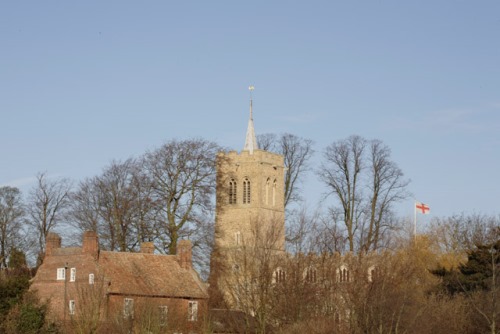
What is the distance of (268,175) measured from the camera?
3460 inches

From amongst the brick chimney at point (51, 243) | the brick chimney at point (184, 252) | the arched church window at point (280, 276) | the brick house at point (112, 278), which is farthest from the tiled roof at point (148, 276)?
the arched church window at point (280, 276)

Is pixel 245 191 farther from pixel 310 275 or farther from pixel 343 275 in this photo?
pixel 310 275

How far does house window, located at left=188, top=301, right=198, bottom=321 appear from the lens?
62338 mm

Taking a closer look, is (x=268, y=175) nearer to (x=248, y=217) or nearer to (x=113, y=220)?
(x=248, y=217)

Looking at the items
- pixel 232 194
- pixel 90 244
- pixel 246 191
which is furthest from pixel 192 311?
pixel 232 194

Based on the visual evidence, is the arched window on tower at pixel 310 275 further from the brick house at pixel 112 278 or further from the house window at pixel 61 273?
the house window at pixel 61 273

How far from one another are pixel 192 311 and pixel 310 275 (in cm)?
1269

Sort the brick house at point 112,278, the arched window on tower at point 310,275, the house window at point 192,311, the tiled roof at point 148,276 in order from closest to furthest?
the arched window on tower at point 310,275 → the house window at point 192,311 → the brick house at point 112,278 → the tiled roof at point 148,276

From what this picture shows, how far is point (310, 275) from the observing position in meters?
54.3

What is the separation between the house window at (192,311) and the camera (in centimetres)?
6234

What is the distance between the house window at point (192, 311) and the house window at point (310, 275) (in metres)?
8.66

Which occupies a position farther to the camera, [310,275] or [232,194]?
[232,194]

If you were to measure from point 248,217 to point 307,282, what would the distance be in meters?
34.7

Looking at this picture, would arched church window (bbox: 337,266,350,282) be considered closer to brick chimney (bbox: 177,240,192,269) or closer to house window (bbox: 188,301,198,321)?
house window (bbox: 188,301,198,321)
